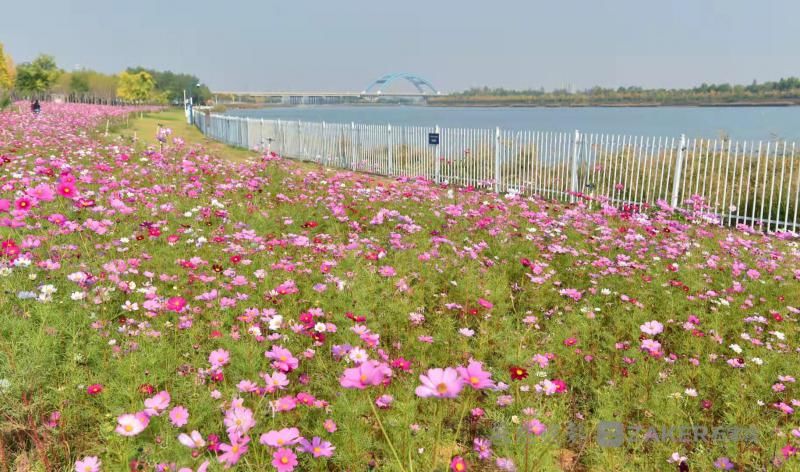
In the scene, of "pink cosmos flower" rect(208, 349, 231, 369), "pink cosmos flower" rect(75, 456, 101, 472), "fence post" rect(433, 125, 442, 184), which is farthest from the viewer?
"fence post" rect(433, 125, 442, 184)

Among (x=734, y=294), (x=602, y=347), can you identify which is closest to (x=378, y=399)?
(x=602, y=347)

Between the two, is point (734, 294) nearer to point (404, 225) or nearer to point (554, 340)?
point (554, 340)

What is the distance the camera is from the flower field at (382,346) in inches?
89.0

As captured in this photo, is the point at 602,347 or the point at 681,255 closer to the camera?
the point at 602,347

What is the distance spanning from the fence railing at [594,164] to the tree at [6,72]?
60559 mm

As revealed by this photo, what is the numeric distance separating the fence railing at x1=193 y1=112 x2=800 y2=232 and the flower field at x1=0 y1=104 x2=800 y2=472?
349 centimetres

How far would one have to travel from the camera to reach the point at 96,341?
113 inches

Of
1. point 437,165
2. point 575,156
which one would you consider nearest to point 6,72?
point 437,165

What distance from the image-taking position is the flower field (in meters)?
2.26

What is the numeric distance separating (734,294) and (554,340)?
1898 millimetres

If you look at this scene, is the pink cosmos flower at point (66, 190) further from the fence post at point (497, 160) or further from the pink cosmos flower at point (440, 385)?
the fence post at point (497, 160)

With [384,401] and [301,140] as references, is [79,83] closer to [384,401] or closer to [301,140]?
[301,140]

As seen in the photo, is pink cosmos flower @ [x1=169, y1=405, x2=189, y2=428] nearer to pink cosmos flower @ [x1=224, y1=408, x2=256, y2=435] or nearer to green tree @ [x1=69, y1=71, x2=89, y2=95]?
pink cosmos flower @ [x1=224, y1=408, x2=256, y2=435]

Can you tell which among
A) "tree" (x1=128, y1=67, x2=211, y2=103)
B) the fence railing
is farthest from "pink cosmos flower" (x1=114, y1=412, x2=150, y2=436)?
"tree" (x1=128, y1=67, x2=211, y2=103)
